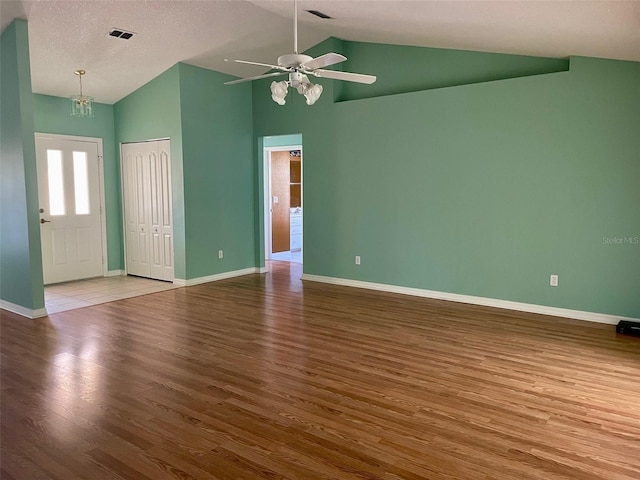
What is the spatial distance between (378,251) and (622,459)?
4.15 metres

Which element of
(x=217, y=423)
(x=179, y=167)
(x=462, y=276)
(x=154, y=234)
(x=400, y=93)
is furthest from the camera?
(x=154, y=234)

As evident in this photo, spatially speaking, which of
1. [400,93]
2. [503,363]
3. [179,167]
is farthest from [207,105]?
[503,363]

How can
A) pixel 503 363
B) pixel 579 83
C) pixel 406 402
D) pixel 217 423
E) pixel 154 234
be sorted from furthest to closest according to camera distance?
pixel 154 234 → pixel 579 83 → pixel 503 363 → pixel 406 402 → pixel 217 423

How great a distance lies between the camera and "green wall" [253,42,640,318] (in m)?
4.62

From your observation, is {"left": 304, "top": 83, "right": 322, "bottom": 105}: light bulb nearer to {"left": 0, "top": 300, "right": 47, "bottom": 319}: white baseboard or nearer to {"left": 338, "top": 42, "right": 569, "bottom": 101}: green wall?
{"left": 338, "top": 42, "right": 569, "bottom": 101}: green wall

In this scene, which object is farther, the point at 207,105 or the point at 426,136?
the point at 207,105

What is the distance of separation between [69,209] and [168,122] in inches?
79.2

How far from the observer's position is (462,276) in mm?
5633

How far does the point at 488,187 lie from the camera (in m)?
5.35

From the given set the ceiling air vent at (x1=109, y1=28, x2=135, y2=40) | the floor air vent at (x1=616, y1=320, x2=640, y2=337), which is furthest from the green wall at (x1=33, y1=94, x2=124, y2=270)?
the floor air vent at (x1=616, y1=320, x2=640, y2=337)

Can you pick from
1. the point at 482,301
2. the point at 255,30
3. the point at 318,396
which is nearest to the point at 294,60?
the point at 318,396

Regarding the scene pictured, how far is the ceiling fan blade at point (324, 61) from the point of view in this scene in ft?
10.3

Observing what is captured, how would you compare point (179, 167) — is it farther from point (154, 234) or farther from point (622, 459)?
point (622, 459)

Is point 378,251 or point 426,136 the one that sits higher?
point 426,136
